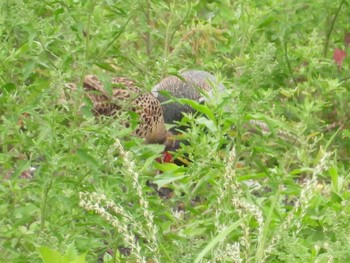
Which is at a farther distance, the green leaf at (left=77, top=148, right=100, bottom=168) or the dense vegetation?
the green leaf at (left=77, top=148, right=100, bottom=168)

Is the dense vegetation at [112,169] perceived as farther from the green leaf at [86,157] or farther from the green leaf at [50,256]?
the green leaf at [50,256]

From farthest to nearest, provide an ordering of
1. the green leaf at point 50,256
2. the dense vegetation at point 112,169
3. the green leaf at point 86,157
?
the green leaf at point 86,157 → the dense vegetation at point 112,169 → the green leaf at point 50,256

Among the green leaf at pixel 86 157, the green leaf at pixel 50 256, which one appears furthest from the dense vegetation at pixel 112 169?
the green leaf at pixel 50 256

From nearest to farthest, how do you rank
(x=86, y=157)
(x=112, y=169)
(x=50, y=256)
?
1. (x=50, y=256)
2. (x=86, y=157)
3. (x=112, y=169)

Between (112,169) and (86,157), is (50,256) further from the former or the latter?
(112,169)

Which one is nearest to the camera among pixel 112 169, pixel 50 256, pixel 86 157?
pixel 50 256

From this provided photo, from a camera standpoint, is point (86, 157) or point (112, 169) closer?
point (86, 157)

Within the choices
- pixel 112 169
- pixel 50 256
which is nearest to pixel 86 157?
pixel 112 169

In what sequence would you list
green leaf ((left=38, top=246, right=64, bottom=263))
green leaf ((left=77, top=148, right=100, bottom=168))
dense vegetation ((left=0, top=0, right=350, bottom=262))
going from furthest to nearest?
green leaf ((left=77, top=148, right=100, bottom=168)), dense vegetation ((left=0, top=0, right=350, bottom=262)), green leaf ((left=38, top=246, right=64, bottom=263))

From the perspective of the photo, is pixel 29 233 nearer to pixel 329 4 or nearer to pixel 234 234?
pixel 234 234

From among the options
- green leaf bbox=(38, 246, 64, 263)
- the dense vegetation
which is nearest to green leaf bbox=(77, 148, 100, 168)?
the dense vegetation

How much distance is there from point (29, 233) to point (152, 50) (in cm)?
310

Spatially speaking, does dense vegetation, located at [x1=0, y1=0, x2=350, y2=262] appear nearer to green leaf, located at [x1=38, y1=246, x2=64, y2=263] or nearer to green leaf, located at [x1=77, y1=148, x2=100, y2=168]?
green leaf, located at [x1=77, y1=148, x2=100, y2=168]

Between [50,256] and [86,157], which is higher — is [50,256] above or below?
above
